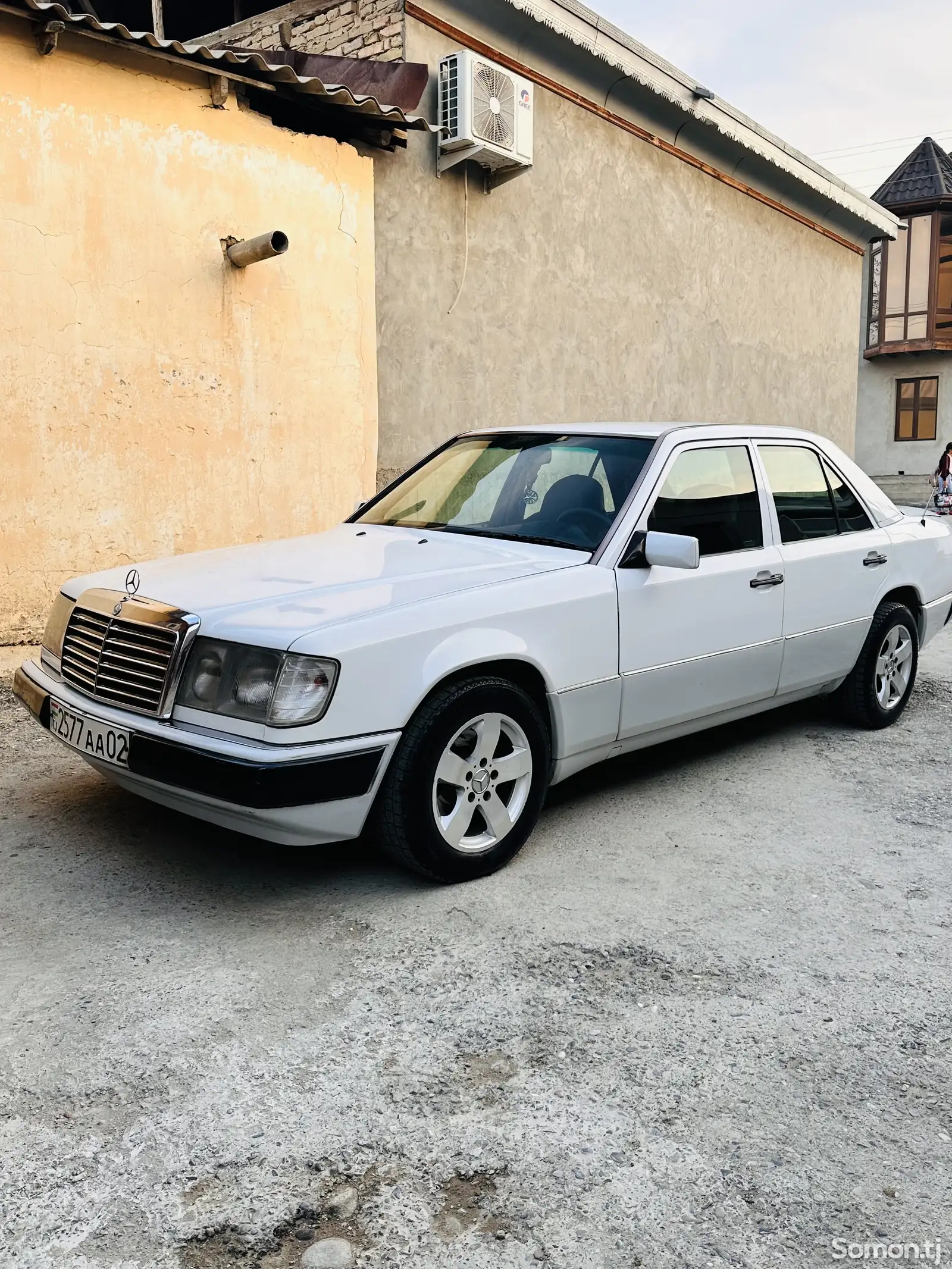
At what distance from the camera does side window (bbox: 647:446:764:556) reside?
4.37 meters

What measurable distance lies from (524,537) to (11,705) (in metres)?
3.27

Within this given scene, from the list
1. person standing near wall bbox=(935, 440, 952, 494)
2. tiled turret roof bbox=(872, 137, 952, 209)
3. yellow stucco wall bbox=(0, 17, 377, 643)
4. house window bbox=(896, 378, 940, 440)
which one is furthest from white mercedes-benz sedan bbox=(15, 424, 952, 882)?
tiled turret roof bbox=(872, 137, 952, 209)

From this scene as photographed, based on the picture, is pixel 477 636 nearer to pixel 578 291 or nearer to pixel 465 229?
pixel 465 229

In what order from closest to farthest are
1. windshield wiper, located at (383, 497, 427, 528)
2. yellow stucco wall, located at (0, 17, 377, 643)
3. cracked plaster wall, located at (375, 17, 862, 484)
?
windshield wiper, located at (383, 497, 427, 528)
yellow stucco wall, located at (0, 17, 377, 643)
cracked plaster wall, located at (375, 17, 862, 484)

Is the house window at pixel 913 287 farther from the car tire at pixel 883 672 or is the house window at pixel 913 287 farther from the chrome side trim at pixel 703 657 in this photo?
the chrome side trim at pixel 703 657

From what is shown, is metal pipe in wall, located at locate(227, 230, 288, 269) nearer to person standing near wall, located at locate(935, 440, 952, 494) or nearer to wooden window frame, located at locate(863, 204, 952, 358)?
person standing near wall, located at locate(935, 440, 952, 494)

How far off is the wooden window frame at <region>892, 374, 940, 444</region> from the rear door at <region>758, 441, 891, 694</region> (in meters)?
30.0

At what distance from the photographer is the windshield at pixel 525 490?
428 centimetres

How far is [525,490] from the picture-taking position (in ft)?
14.8

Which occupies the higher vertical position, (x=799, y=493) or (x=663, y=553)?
(x=799, y=493)

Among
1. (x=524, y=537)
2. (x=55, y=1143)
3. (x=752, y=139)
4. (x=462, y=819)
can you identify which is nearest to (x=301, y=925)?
(x=462, y=819)

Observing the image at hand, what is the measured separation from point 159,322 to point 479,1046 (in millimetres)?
6011

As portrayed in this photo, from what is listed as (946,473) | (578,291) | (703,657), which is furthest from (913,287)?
(703,657)

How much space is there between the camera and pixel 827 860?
385 centimetres
